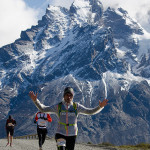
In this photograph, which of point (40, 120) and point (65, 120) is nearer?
point (65, 120)

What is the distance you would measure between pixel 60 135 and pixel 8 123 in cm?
1530

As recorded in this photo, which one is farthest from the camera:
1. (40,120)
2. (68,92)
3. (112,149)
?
(112,149)

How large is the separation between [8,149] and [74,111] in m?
14.5

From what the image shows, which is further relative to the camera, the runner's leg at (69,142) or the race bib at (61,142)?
the runner's leg at (69,142)

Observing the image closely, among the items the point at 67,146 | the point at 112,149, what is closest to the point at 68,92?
the point at 67,146

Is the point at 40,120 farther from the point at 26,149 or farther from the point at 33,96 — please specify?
the point at 33,96

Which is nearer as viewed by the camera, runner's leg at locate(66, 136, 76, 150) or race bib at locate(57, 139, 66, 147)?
race bib at locate(57, 139, 66, 147)

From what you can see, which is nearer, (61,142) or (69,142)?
(61,142)

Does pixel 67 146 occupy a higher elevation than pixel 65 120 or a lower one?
lower

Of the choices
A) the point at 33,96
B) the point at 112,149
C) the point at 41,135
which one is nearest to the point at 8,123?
the point at 41,135

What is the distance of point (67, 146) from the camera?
10.4 m

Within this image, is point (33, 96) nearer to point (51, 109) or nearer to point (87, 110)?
point (51, 109)

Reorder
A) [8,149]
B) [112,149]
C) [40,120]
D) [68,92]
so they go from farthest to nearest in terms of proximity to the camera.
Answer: [112,149]
[8,149]
[40,120]
[68,92]

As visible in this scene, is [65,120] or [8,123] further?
[8,123]
